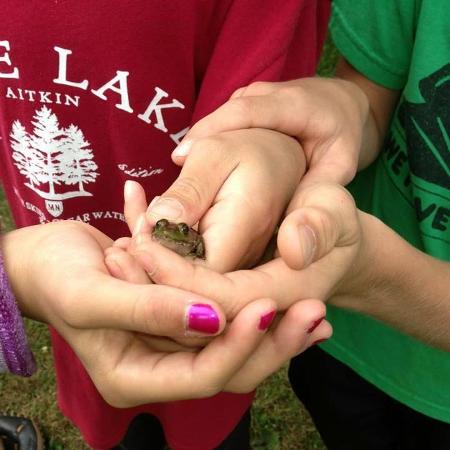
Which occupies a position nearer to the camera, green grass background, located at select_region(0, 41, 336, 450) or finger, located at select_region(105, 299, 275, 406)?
finger, located at select_region(105, 299, 275, 406)

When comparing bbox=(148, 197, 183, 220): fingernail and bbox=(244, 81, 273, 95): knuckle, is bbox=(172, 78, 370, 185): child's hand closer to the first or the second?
bbox=(244, 81, 273, 95): knuckle

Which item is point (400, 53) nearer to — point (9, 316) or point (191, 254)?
point (191, 254)

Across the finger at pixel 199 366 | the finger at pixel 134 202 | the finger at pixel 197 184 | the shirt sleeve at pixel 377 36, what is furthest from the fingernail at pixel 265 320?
the shirt sleeve at pixel 377 36

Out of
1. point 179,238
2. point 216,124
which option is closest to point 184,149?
point 216,124

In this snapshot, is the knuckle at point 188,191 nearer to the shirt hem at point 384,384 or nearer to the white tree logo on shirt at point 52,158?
the white tree logo on shirt at point 52,158

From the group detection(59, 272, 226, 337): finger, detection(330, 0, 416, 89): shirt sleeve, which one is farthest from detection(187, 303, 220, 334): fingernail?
detection(330, 0, 416, 89): shirt sleeve

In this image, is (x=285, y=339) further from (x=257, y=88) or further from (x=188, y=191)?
(x=257, y=88)

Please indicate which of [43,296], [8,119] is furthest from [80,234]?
[8,119]
